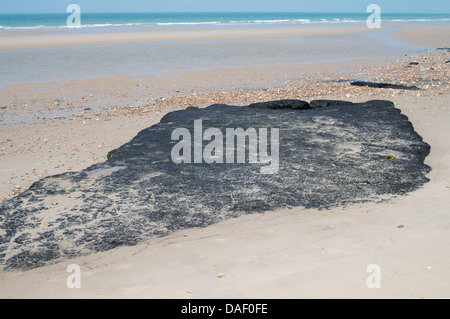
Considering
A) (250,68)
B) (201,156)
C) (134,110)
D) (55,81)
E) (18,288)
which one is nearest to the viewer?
(18,288)

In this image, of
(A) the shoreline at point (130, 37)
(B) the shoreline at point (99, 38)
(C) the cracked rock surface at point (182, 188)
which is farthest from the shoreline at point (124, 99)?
(B) the shoreline at point (99, 38)

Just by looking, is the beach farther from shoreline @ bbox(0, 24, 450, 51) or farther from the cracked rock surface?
shoreline @ bbox(0, 24, 450, 51)

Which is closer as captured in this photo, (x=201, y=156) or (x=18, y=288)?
(x=18, y=288)

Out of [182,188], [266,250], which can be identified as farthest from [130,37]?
[266,250]

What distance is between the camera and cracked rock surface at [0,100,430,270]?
379 cm

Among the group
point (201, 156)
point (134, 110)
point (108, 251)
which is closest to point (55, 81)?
point (134, 110)

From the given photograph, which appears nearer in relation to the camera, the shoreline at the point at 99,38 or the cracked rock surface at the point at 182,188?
the cracked rock surface at the point at 182,188


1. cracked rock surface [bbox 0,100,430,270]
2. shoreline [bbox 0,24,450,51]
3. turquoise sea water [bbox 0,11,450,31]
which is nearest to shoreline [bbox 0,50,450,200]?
cracked rock surface [bbox 0,100,430,270]

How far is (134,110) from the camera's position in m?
9.81

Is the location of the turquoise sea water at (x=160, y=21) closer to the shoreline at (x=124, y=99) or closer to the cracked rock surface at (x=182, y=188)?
the shoreline at (x=124, y=99)

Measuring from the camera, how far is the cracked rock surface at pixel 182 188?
3789 mm

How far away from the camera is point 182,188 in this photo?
4.60 meters
